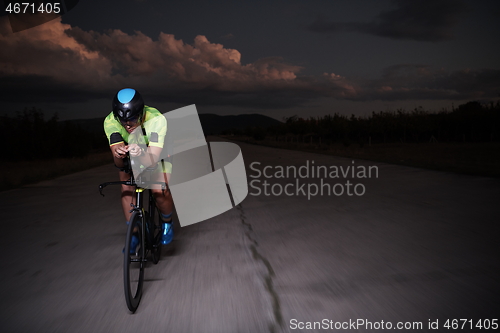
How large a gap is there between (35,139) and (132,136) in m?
45.8

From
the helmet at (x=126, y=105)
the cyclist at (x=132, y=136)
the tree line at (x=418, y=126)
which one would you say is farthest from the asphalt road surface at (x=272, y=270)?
the tree line at (x=418, y=126)

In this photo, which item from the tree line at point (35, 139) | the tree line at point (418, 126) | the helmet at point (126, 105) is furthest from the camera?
the tree line at point (418, 126)

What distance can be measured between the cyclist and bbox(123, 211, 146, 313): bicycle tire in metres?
0.09

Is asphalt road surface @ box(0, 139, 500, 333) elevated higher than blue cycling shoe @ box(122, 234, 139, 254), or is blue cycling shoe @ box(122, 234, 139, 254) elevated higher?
blue cycling shoe @ box(122, 234, 139, 254)

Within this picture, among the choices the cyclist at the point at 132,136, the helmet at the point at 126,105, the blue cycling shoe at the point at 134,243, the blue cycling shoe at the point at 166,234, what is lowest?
the blue cycling shoe at the point at 166,234

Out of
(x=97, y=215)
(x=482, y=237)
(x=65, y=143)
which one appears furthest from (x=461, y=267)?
(x=65, y=143)

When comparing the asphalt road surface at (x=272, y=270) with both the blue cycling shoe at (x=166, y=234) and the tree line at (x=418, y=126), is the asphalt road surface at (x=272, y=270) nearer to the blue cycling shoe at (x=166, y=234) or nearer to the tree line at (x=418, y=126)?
the blue cycling shoe at (x=166, y=234)

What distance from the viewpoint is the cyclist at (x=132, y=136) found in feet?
11.5

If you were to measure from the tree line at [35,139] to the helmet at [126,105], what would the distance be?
149ft

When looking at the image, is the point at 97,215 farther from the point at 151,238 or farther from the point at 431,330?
the point at 431,330

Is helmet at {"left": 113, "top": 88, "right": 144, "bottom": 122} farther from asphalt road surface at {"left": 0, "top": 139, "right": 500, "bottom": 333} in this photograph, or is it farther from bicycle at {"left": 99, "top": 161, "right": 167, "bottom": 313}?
asphalt road surface at {"left": 0, "top": 139, "right": 500, "bottom": 333}

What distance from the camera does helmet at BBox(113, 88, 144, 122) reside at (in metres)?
3.50

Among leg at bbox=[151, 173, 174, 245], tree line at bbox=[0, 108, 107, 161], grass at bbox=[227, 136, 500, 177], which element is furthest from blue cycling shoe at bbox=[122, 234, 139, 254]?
tree line at bbox=[0, 108, 107, 161]

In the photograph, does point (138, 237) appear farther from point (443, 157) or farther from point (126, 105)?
point (443, 157)
